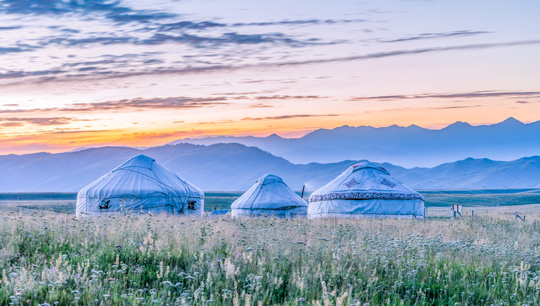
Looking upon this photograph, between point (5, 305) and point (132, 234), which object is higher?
point (132, 234)

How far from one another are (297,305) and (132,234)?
3.86 meters

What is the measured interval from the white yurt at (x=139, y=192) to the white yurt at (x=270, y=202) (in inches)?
85.4

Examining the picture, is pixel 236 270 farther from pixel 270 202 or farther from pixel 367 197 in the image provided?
pixel 270 202

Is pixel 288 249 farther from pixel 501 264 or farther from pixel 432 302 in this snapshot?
pixel 501 264

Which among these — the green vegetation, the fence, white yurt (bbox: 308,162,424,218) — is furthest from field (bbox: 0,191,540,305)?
the green vegetation

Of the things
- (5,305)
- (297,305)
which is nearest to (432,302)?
(297,305)

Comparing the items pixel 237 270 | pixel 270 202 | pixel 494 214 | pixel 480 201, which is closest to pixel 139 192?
pixel 270 202

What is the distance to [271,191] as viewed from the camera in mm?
27203

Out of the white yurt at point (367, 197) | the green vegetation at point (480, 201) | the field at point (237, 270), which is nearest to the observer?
the field at point (237, 270)

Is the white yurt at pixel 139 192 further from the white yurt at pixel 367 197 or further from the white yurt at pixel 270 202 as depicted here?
the white yurt at pixel 367 197

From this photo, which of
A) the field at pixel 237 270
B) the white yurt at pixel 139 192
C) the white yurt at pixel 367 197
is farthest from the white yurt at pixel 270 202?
the field at pixel 237 270

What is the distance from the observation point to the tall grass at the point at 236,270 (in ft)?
19.3

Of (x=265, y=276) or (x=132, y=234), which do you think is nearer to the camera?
(x=265, y=276)

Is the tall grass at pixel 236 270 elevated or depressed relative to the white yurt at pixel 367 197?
depressed
